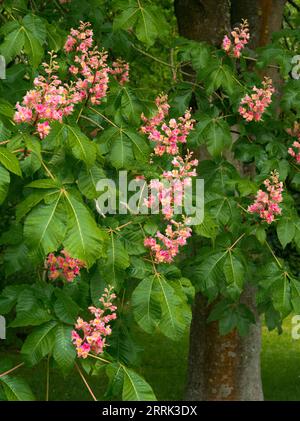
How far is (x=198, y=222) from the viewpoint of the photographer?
3561mm

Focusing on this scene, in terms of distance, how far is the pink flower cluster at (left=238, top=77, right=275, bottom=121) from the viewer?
4.61 metres

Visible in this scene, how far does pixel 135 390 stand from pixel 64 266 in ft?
2.39

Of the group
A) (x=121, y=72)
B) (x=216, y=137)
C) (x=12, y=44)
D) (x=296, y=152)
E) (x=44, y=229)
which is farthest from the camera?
(x=296, y=152)

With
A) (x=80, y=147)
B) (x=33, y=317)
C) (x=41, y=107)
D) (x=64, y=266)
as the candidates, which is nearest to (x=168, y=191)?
(x=80, y=147)

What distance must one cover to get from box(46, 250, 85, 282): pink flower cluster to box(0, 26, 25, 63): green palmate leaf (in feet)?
3.36

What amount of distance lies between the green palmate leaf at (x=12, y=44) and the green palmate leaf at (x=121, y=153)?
0.67 meters

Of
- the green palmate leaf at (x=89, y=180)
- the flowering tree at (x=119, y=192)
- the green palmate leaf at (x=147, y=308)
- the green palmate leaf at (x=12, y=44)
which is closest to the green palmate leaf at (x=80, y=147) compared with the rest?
the flowering tree at (x=119, y=192)

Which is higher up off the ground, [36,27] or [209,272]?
[36,27]

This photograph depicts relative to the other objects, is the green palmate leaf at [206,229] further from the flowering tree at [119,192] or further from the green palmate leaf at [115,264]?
the green palmate leaf at [115,264]

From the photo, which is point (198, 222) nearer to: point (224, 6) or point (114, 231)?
point (114, 231)

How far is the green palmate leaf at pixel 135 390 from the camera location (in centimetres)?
319

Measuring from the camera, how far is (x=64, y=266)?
11.8 ft

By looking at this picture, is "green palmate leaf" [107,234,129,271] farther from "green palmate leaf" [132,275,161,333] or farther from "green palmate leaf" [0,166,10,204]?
"green palmate leaf" [0,166,10,204]

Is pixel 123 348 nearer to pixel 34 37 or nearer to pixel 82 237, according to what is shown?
pixel 82 237
